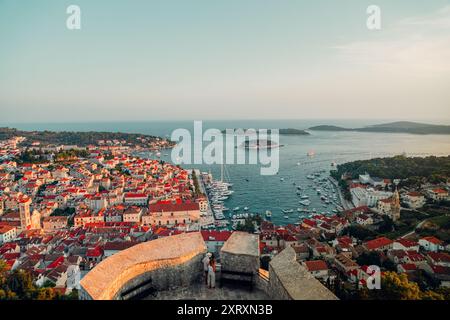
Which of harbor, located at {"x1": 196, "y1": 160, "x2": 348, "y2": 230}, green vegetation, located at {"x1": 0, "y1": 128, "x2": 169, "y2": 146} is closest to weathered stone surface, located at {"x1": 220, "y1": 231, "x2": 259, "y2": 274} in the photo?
harbor, located at {"x1": 196, "y1": 160, "x2": 348, "y2": 230}

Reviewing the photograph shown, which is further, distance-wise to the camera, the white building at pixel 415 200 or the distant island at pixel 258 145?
the distant island at pixel 258 145

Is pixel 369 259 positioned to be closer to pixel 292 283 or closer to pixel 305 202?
pixel 292 283

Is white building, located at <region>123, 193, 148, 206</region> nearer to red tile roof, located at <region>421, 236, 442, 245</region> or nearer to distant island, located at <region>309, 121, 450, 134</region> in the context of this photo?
red tile roof, located at <region>421, 236, 442, 245</region>

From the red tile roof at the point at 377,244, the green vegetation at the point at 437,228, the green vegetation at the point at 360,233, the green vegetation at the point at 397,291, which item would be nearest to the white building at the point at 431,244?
the green vegetation at the point at 437,228

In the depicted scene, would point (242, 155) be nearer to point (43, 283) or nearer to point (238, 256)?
point (43, 283)

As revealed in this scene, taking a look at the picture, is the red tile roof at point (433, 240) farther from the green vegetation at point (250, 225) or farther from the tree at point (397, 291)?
the tree at point (397, 291)

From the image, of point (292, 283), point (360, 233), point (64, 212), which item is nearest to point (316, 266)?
point (360, 233)
